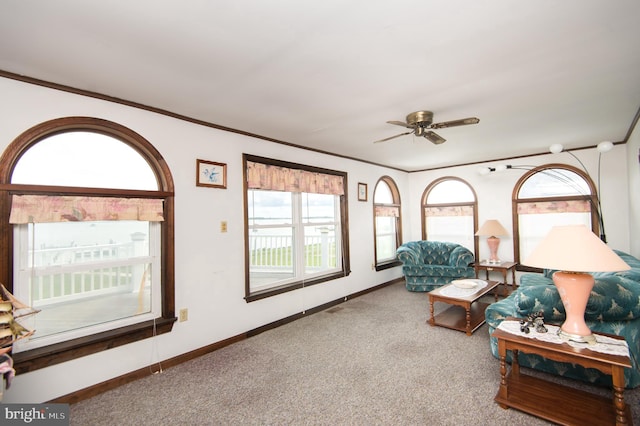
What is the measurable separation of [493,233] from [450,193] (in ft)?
4.34

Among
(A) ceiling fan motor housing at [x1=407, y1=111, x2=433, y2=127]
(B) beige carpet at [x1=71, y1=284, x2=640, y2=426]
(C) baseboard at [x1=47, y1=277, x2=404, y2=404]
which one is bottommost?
(B) beige carpet at [x1=71, y1=284, x2=640, y2=426]

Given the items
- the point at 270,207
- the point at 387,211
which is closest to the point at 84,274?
the point at 270,207

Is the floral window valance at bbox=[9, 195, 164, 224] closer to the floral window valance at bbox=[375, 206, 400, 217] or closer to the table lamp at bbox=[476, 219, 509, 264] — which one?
the floral window valance at bbox=[375, 206, 400, 217]

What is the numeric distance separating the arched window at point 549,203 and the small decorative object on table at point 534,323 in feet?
10.6

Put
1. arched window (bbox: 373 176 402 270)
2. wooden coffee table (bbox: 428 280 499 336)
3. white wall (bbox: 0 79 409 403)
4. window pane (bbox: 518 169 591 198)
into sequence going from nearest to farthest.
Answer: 1. white wall (bbox: 0 79 409 403)
2. wooden coffee table (bbox: 428 280 499 336)
3. window pane (bbox: 518 169 591 198)
4. arched window (bbox: 373 176 402 270)

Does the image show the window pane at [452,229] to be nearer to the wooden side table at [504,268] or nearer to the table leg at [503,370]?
the wooden side table at [504,268]

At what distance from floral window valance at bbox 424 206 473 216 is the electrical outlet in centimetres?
513

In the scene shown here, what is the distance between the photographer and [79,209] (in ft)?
7.65

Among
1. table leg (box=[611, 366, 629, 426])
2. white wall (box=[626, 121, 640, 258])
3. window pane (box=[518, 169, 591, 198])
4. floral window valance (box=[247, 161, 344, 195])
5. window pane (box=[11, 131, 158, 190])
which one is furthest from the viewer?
window pane (box=[518, 169, 591, 198])

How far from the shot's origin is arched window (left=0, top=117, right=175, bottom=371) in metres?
2.13

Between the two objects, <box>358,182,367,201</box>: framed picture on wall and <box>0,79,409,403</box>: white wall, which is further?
<box>358,182,367,201</box>: framed picture on wall

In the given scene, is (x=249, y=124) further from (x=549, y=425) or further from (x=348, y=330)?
(x=549, y=425)

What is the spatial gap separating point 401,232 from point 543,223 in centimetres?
244

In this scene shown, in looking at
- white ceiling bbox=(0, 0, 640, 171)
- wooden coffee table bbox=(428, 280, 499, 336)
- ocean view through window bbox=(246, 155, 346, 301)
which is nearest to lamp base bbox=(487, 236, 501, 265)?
wooden coffee table bbox=(428, 280, 499, 336)
